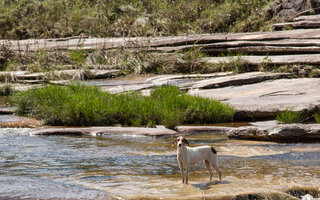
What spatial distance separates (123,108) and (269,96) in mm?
3482

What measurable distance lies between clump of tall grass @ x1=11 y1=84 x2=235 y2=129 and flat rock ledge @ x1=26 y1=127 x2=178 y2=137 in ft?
1.54

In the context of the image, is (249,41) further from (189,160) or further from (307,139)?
(189,160)

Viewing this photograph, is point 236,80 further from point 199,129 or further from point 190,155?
point 190,155

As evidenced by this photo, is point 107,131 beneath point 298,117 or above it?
beneath

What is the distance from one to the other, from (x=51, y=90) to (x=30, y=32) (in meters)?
14.3

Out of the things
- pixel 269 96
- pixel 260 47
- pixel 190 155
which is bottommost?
pixel 190 155

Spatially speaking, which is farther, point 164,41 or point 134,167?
point 164,41

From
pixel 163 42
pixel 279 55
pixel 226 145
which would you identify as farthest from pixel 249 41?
pixel 226 145

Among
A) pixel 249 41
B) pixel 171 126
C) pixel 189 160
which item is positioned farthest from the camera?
pixel 249 41

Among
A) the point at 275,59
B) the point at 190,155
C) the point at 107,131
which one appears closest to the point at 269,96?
the point at 275,59

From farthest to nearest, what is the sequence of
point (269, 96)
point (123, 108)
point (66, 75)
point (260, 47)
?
point (66, 75) → point (260, 47) → point (269, 96) → point (123, 108)

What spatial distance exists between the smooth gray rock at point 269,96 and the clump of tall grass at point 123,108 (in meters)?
0.57

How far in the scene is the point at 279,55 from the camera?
14.6 meters

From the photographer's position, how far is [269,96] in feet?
35.4
